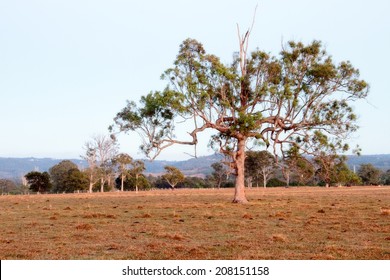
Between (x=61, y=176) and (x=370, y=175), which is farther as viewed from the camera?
(x=370, y=175)

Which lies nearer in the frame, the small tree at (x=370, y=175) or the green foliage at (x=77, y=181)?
the green foliage at (x=77, y=181)

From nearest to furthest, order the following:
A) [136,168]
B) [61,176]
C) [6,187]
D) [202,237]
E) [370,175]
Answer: [202,237] → [136,168] → [61,176] → [370,175] → [6,187]

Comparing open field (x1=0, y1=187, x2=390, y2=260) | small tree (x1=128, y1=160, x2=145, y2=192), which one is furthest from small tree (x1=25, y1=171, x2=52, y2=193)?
open field (x1=0, y1=187, x2=390, y2=260)

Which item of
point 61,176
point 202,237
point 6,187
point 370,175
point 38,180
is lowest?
point 202,237

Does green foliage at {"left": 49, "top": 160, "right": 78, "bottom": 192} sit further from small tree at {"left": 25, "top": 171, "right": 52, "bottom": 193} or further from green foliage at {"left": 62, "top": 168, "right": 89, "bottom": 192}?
small tree at {"left": 25, "top": 171, "right": 52, "bottom": 193}

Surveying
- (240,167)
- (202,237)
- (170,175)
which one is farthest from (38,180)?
(202,237)

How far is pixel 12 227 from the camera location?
22141 mm

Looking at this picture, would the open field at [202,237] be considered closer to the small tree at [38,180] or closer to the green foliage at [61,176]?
the small tree at [38,180]

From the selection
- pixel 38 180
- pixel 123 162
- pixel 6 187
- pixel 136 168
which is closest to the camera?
pixel 38 180

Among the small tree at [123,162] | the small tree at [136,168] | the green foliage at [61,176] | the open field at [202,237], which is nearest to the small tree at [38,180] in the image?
the green foliage at [61,176]

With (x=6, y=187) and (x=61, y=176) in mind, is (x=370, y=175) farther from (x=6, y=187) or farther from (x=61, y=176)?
(x=6, y=187)

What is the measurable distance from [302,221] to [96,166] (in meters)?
80.8
